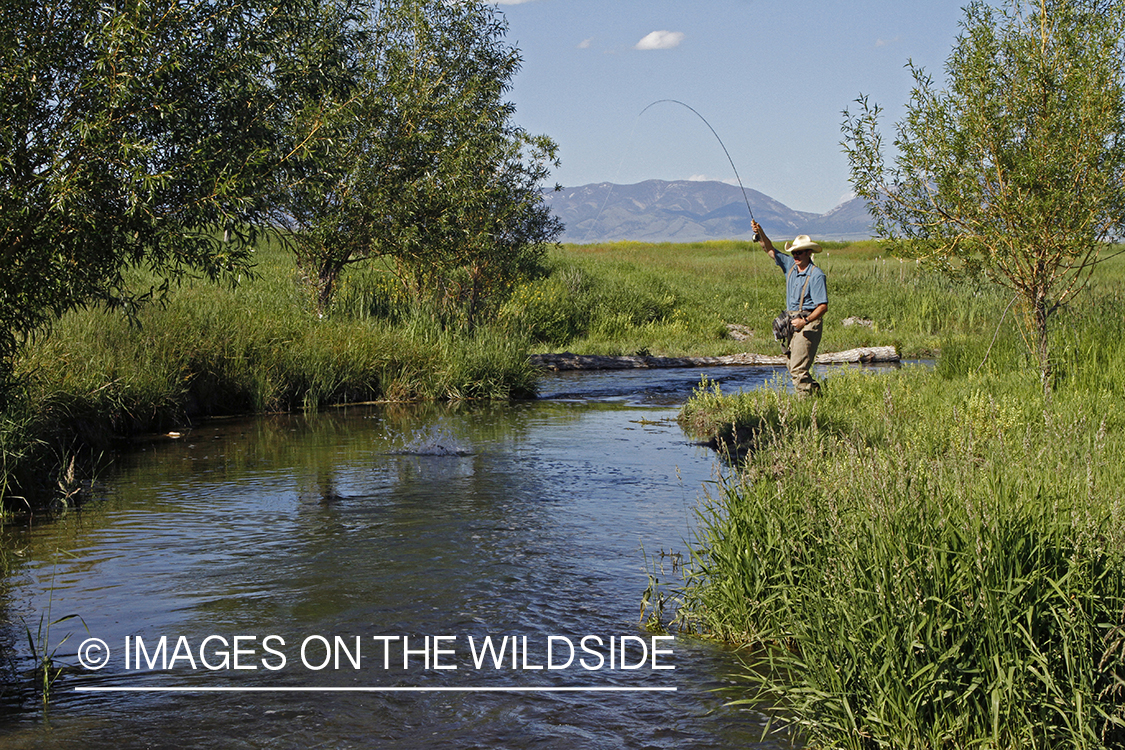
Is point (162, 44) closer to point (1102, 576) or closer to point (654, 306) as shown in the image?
point (1102, 576)

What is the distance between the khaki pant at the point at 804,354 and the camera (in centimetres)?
1222

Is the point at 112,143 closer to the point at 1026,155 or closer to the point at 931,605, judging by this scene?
the point at 931,605

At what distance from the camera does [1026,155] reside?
Answer: 11523 millimetres

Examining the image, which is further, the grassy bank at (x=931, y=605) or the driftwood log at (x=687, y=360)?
the driftwood log at (x=687, y=360)

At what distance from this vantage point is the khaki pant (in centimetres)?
1222

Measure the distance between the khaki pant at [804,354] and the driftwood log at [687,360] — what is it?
40.0 feet

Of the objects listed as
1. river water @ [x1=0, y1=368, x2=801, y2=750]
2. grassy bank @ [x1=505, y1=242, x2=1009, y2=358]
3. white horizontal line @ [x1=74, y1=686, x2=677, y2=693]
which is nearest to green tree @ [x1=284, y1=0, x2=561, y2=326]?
grassy bank @ [x1=505, y1=242, x2=1009, y2=358]

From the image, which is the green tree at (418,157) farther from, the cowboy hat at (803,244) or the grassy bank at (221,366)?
the cowboy hat at (803,244)

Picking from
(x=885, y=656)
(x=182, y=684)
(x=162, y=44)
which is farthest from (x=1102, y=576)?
(x=162, y=44)

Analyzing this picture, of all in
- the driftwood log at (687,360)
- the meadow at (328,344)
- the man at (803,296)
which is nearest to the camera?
the meadow at (328,344)

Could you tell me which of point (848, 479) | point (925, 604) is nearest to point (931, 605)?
point (925, 604)

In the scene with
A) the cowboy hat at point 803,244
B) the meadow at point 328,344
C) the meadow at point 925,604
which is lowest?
the meadow at point 925,604

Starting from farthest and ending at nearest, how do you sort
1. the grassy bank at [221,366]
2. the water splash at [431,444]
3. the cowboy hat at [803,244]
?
the water splash at [431,444] < the cowboy hat at [803,244] < the grassy bank at [221,366]

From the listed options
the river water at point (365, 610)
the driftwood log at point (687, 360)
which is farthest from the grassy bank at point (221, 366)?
the driftwood log at point (687, 360)
